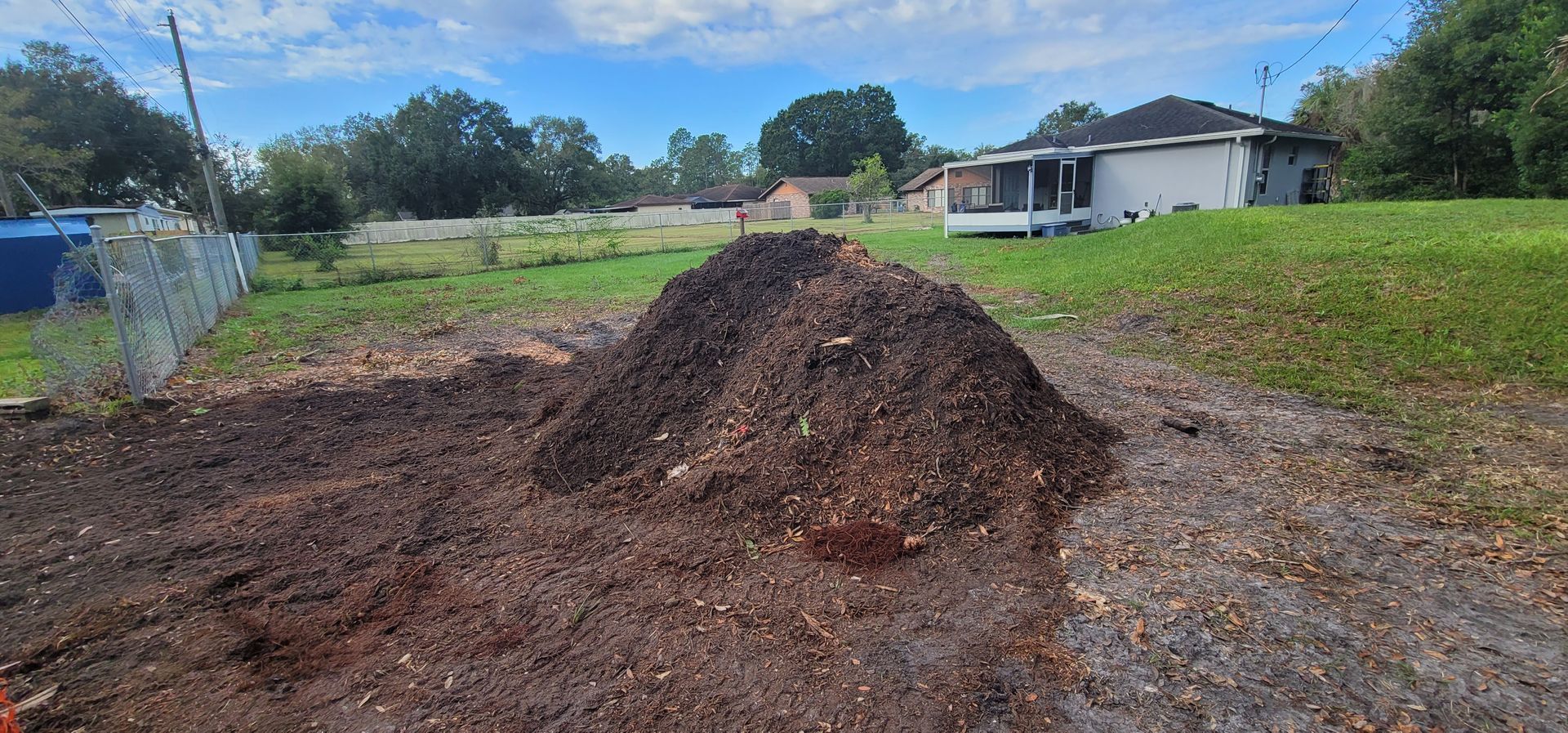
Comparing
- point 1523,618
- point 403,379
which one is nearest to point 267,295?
point 403,379

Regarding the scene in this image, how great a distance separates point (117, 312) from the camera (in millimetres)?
5949

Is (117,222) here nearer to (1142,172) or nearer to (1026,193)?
(1026,193)

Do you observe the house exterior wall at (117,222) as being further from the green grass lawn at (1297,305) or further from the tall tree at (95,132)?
the green grass lawn at (1297,305)

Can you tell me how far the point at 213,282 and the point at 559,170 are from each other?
44.8m

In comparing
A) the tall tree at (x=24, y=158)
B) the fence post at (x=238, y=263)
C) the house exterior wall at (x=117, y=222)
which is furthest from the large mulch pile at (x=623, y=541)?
the house exterior wall at (x=117, y=222)

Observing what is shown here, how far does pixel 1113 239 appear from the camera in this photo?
15172 mm

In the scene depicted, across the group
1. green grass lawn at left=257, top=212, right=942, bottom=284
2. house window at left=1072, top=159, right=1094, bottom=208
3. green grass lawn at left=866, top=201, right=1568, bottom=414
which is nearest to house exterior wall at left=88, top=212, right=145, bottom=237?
green grass lawn at left=257, top=212, right=942, bottom=284

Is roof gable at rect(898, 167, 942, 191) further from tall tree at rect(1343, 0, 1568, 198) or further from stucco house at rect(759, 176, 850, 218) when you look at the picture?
tall tree at rect(1343, 0, 1568, 198)

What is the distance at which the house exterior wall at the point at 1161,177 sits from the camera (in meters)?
18.7

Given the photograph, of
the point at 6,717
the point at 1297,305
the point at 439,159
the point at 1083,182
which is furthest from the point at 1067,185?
the point at 439,159

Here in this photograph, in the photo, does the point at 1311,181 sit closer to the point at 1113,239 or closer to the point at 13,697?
the point at 1113,239

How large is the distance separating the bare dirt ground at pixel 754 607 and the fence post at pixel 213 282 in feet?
27.8

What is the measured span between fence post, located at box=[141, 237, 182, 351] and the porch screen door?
67.1 feet

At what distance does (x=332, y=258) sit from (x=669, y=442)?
20.4 m
